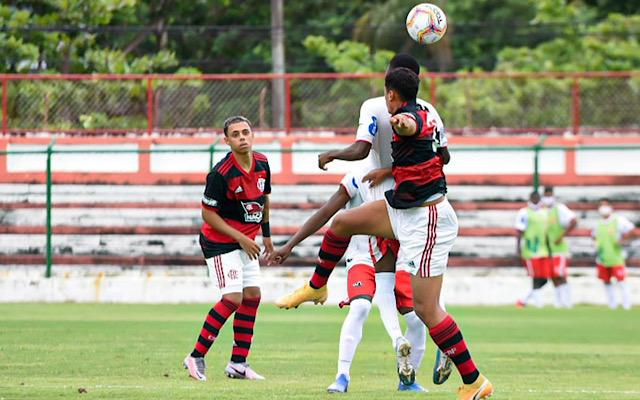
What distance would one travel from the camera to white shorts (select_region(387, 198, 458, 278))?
29.5 feet

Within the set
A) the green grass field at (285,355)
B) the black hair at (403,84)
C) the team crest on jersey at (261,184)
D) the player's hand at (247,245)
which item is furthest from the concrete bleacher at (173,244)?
the black hair at (403,84)

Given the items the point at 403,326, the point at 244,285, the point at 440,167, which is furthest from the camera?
the point at 403,326

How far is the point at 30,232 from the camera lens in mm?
24859

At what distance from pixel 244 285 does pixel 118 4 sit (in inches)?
846

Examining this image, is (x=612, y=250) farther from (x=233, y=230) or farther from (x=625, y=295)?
(x=233, y=230)

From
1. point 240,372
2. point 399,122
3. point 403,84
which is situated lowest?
point 240,372

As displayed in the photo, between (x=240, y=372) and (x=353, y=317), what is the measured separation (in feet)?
4.56

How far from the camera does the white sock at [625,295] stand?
23.4m

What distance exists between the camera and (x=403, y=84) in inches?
355

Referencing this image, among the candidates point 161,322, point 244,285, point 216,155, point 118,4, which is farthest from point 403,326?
point 118,4

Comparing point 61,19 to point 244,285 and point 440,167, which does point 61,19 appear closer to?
point 244,285

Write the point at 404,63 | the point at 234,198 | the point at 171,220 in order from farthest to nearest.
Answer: the point at 171,220 → the point at 234,198 → the point at 404,63

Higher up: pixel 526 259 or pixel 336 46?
pixel 336 46

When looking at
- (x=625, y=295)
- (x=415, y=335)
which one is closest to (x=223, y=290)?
(x=415, y=335)
